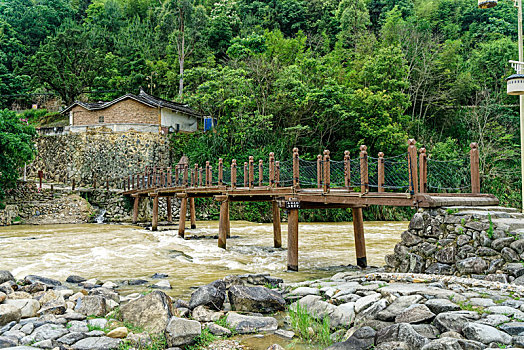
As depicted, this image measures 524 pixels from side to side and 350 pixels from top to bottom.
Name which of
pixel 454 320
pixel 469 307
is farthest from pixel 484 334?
pixel 469 307

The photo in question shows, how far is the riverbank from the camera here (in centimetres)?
515

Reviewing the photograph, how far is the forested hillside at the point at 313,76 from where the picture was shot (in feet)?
98.4

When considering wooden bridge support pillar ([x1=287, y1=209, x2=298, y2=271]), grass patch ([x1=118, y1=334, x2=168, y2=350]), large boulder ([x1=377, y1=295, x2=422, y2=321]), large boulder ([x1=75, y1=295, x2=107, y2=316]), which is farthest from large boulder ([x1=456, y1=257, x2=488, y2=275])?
large boulder ([x1=75, y1=295, x2=107, y2=316])

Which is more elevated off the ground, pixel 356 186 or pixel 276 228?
pixel 356 186

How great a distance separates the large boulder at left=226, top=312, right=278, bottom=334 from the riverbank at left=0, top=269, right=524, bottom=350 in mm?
15

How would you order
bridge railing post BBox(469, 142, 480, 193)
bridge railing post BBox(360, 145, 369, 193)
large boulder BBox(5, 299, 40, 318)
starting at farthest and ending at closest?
bridge railing post BBox(360, 145, 369, 193) → bridge railing post BBox(469, 142, 480, 193) → large boulder BBox(5, 299, 40, 318)

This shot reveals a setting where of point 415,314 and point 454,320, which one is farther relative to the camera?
point 415,314

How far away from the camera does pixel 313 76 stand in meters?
32.0

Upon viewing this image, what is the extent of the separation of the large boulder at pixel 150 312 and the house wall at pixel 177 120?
29.2m

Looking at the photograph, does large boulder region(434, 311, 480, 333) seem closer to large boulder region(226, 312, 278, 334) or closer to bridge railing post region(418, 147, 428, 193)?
large boulder region(226, 312, 278, 334)

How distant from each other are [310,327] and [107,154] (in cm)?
3050

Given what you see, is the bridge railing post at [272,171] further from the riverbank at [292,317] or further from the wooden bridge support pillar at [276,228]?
the riverbank at [292,317]

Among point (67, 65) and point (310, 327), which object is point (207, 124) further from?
point (310, 327)

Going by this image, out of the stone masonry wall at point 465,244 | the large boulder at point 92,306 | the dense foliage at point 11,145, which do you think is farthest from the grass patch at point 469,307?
the dense foliage at point 11,145
